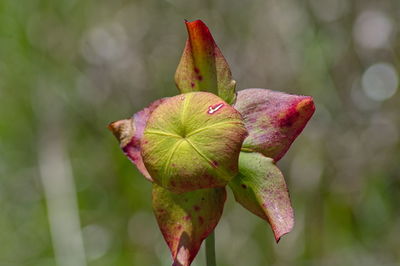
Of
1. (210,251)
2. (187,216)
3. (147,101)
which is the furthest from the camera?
(147,101)

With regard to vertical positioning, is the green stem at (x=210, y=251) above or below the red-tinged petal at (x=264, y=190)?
below

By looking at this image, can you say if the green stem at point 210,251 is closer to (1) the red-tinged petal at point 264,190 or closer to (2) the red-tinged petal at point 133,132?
(1) the red-tinged petal at point 264,190

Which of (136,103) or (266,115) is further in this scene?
(136,103)

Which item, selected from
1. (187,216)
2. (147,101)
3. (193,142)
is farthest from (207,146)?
(147,101)

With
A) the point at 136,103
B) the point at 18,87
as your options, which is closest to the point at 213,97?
the point at 136,103

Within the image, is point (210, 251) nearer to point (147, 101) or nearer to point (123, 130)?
point (123, 130)

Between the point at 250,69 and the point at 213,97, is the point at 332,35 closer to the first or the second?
the point at 250,69

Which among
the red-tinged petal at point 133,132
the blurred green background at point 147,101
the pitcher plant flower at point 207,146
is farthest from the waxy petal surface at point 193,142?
the blurred green background at point 147,101
